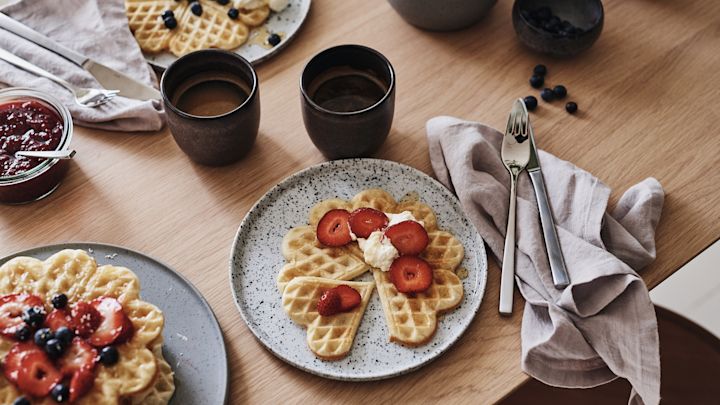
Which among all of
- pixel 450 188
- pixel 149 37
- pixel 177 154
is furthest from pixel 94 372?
pixel 149 37

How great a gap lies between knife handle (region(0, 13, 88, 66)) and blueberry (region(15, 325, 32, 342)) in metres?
0.75

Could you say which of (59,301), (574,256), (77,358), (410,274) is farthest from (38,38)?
(574,256)

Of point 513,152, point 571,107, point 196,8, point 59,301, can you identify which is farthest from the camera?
point 196,8

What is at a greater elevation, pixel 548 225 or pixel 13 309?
pixel 13 309

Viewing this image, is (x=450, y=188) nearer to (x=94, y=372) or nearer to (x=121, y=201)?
(x=121, y=201)

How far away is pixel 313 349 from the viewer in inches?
54.3

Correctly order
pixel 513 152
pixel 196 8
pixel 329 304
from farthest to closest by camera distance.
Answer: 1. pixel 196 8
2. pixel 513 152
3. pixel 329 304

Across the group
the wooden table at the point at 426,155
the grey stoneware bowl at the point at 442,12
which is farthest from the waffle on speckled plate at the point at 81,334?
the grey stoneware bowl at the point at 442,12

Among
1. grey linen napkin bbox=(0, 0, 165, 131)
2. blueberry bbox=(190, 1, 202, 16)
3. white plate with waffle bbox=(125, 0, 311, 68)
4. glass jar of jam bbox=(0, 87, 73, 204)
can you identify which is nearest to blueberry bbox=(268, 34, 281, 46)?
white plate with waffle bbox=(125, 0, 311, 68)

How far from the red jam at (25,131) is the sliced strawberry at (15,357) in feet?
1.53

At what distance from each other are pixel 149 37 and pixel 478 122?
0.80 m

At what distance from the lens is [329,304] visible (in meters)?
1.40

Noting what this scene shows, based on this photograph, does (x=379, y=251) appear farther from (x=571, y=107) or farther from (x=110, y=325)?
(x=571, y=107)

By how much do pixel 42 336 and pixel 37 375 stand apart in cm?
6
